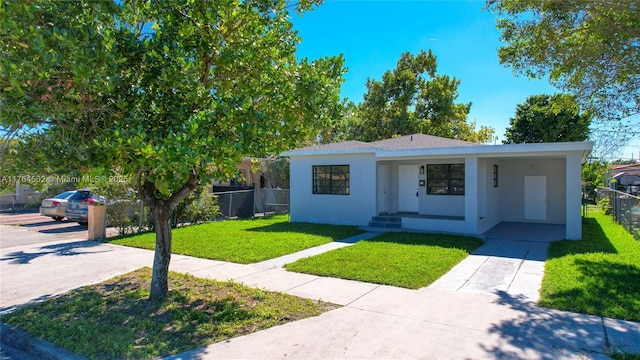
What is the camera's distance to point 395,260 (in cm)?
842

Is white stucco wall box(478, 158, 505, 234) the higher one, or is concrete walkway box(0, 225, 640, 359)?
white stucco wall box(478, 158, 505, 234)

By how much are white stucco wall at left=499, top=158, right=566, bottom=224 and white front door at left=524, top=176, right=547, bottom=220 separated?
12cm

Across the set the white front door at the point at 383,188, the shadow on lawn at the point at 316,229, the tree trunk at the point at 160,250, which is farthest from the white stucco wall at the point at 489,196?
the tree trunk at the point at 160,250

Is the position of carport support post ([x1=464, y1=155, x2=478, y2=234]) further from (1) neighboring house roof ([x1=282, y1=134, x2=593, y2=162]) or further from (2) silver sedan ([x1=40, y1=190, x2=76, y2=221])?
(2) silver sedan ([x1=40, y1=190, x2=76, y2=221])

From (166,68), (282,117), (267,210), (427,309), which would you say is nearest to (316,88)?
(282,117)

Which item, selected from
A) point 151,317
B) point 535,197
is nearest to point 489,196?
point 535,197

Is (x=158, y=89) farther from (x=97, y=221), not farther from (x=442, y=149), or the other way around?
(x=442, y=149)

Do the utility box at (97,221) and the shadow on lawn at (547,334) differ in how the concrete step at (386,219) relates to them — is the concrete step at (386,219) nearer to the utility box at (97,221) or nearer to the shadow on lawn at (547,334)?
the shadow on lawn at (547,334)

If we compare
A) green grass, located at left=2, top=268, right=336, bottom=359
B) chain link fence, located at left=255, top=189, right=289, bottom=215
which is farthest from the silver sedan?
green grass, located at left=2, top=268, right=336, bottom=359

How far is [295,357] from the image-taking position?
4109 mm

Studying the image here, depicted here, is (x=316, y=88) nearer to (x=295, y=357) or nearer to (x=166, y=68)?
(x=166, y=68)

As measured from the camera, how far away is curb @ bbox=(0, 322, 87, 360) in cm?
438

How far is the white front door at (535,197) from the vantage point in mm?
15352

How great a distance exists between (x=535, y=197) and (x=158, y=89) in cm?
1517
